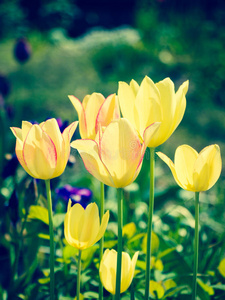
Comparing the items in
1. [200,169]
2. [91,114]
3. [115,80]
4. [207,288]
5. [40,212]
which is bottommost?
[207,288]

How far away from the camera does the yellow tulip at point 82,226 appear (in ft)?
2.22

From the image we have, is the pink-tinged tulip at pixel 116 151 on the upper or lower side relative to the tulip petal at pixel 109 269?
upper

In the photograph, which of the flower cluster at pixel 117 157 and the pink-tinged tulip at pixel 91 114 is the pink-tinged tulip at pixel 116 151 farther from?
the pink-tinged tulip at pixel 91 114

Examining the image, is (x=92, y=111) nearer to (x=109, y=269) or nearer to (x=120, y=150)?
(x=120, y=150)

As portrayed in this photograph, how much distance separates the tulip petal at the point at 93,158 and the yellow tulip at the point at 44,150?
57 millimetres

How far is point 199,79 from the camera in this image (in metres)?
3.75

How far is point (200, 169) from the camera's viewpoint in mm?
689

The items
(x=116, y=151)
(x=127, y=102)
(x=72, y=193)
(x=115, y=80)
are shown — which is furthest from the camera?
(x=115, y=80)

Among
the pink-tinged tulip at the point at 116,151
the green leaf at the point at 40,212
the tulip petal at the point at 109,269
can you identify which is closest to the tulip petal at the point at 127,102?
the pink-tinged tulip at the point at 116,151

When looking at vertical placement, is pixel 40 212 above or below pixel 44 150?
below

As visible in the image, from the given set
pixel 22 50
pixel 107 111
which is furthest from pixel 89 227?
pixel 22 50

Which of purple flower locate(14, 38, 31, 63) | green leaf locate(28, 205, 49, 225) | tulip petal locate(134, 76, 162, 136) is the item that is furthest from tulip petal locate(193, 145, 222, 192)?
purple flower locate(14, 38, 31, 63)

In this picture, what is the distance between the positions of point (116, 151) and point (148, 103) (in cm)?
13

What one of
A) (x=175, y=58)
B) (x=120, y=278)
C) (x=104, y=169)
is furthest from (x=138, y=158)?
(x=175, y=58)
